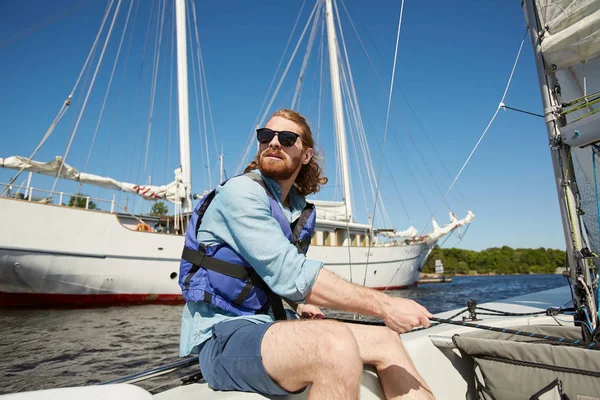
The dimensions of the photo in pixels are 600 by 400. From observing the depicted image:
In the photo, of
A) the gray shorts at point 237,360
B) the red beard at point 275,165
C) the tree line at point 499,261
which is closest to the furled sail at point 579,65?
the red beard at point 275,165

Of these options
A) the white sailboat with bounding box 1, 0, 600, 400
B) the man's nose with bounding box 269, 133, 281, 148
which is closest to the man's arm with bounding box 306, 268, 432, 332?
the white sailboat with bounding box 1, 0, 600, 400

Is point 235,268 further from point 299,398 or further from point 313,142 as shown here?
point 313,142

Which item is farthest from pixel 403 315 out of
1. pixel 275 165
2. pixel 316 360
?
pixel 275 165

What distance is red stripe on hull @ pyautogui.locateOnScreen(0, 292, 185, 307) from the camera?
1108cm

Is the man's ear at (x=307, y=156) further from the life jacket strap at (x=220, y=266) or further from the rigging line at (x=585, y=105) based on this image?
the rigging line at (x=585, y=105)

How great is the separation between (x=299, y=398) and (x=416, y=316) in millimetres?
558

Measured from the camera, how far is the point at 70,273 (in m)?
11.5

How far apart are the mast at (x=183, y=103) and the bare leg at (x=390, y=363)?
13.3 m

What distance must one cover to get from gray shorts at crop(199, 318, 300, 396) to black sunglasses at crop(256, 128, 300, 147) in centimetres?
92

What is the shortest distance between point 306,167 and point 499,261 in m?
107

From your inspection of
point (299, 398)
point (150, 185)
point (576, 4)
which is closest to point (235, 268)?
point (299, 398)

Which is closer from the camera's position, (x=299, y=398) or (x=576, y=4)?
(x=299, y=398)

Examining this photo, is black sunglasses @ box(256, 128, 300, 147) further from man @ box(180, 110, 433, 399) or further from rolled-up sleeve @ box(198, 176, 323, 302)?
rolled-up sleeve @ box(198, 176, 323, 302)

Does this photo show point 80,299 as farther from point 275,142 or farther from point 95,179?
point 275,142
